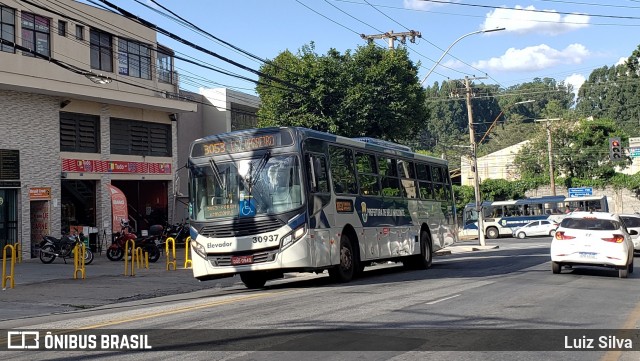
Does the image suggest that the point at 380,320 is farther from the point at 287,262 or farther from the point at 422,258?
the point at 422,258

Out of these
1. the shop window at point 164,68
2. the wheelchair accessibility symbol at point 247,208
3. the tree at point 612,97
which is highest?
the tree at point 612,97

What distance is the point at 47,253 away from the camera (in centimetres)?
2514

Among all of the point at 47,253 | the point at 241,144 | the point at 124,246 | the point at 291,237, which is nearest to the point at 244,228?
the point at 291,237

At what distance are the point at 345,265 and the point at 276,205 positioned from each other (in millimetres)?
2788

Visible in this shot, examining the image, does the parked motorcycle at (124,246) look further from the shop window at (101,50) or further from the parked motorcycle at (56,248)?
the shop window at (101,50)

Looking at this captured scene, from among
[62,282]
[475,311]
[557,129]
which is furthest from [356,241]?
[557,129]

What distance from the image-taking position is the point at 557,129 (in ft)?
247

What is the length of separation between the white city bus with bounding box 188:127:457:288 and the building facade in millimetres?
11310

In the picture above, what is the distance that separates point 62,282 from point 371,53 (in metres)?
22.2

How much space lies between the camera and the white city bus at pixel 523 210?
56750 mm

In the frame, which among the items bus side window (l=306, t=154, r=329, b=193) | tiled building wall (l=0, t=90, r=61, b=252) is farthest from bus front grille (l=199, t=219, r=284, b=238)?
tiled building wall (l=0, t=90, r=61, b=252)

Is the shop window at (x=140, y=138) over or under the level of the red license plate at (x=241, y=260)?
over

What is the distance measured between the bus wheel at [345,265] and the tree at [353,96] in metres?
16.3

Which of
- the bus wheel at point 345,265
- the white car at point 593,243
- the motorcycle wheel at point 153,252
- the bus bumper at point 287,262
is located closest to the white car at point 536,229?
the motorcycle wheel at point 153,252
